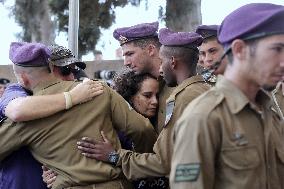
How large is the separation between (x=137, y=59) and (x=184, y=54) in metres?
0.85

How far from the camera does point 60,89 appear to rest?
3.12 meters

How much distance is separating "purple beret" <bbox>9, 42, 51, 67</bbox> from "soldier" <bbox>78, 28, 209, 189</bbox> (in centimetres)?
58

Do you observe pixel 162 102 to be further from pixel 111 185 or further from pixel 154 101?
pixel 111 185

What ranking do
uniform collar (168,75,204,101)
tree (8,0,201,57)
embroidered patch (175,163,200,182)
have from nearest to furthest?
embroidered patch (175,163,200,182) < uniform collar (168,75,204,101) < tree (8,0,201,57)

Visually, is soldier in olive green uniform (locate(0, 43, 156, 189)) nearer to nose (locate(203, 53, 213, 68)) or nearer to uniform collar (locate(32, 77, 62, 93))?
uniform collar (locate(32, 77, 62, 93))

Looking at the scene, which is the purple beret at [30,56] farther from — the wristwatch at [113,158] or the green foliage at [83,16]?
the green foliage at [83,16]

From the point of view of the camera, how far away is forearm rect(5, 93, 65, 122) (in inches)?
115

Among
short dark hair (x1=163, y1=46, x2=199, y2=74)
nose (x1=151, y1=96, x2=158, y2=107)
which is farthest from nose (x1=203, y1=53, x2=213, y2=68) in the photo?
short dark hair (x1=163, y1=46, x2=199, y2=74)

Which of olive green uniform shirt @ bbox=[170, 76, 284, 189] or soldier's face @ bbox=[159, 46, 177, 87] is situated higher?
soldier's face @ bbox=[159, 46, 177, 87]

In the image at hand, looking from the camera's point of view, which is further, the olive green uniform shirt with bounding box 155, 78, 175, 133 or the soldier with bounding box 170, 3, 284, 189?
the olive green uniform shirt with bounding box 155, 78, 175, 133

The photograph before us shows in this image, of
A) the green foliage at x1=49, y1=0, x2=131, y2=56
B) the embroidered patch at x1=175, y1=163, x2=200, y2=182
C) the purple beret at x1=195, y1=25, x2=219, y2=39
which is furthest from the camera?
the green foliage at x1=49, y1=0, x2=131, y2=56

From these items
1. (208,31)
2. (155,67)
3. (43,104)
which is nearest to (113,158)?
(43,104)

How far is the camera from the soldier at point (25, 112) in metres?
2.92

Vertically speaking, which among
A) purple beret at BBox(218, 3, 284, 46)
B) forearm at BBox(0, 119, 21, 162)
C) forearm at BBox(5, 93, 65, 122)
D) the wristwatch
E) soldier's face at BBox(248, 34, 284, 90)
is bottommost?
the wristwatch
